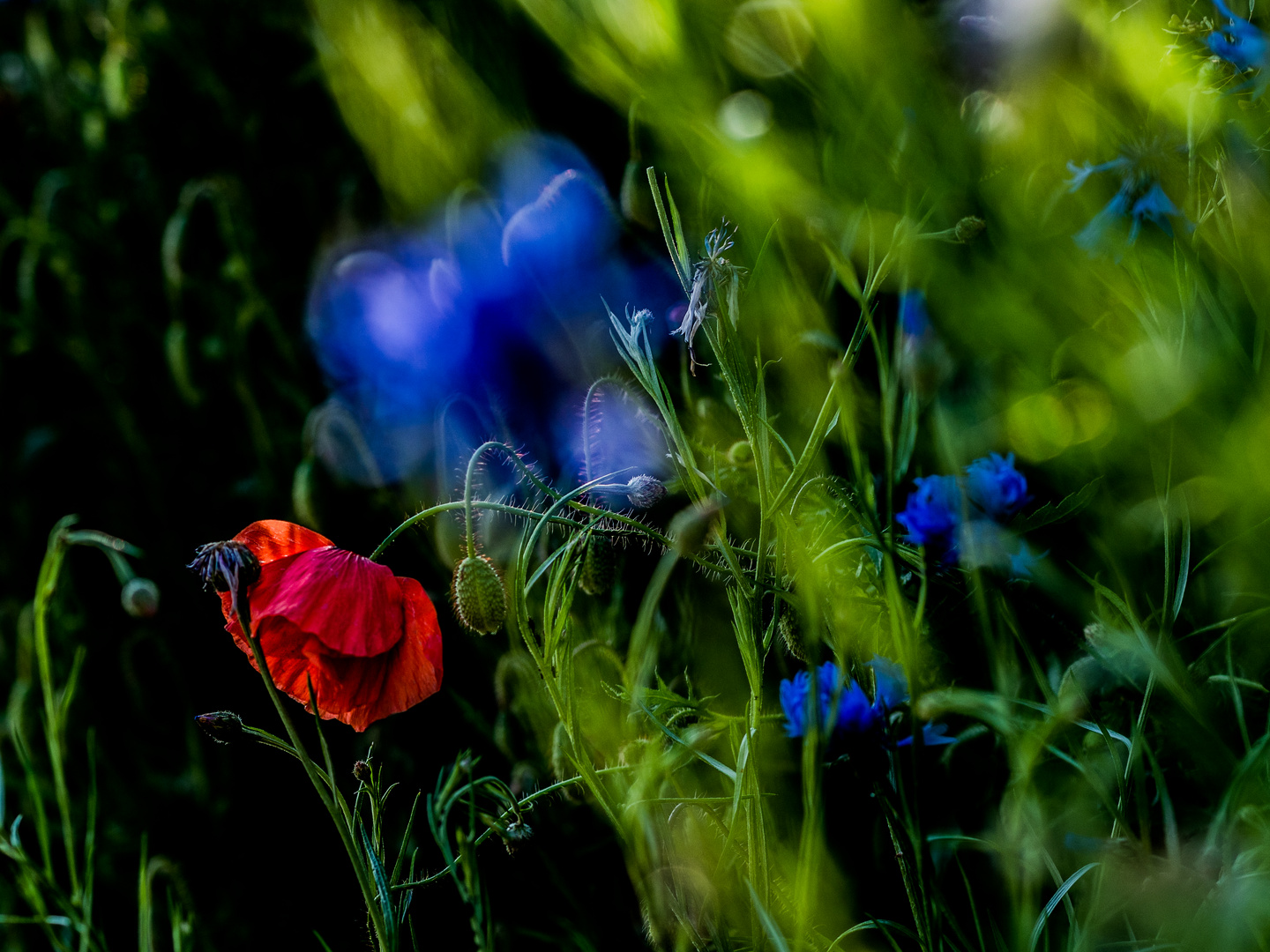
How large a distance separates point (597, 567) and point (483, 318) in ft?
1.00

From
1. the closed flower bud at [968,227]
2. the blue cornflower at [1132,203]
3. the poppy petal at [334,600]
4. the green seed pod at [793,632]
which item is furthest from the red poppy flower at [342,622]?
the blue cornflower at [1132,203]

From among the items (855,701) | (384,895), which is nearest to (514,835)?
(384,895)

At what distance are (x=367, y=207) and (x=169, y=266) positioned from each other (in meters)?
0.15

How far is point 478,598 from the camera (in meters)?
0.35

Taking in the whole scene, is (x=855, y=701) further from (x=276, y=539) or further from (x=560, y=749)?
(x=276, y=539)

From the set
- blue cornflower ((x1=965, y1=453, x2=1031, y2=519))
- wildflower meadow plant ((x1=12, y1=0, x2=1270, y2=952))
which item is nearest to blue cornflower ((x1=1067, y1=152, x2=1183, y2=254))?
wildflower meadow plant ((x1=12, y1=0, x2=1270, y2=952))

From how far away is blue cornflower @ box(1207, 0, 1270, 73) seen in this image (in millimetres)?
359

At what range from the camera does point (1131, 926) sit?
0.40m

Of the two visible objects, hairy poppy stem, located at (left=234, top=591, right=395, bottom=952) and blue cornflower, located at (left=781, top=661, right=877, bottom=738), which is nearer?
hairy poppy stem, located at (left=234, top=591, right=395, bottom=952)

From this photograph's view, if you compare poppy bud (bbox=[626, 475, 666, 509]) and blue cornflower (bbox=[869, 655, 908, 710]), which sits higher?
poppy bud (bbox=[626, 475, 666, 509])

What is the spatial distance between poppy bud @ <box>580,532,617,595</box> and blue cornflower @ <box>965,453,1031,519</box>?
17 centimetres

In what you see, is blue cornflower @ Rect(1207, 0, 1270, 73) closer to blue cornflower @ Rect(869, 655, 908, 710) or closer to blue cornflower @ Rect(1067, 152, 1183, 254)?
blue cornflower @ Rect(1067, 152, 1183, 254)

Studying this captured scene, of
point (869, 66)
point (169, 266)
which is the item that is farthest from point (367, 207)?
point (869, 66)

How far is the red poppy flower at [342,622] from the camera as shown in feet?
1.10
